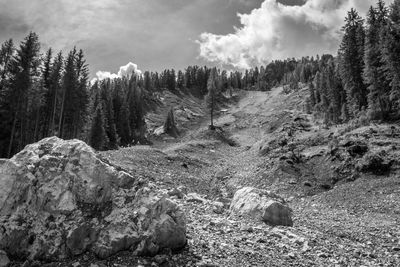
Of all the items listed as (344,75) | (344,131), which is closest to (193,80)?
(344,75)

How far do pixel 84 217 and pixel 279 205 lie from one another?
8.69 meters

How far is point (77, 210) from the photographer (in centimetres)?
913

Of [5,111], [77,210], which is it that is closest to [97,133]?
[5,111]

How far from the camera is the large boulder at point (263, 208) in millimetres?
13688

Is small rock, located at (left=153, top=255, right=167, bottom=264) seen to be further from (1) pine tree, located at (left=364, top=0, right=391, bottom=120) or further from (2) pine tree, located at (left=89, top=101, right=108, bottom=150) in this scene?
(2) pine tree, located at (left=89, top=101, right=108, bottom=150)

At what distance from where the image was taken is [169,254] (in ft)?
28.8

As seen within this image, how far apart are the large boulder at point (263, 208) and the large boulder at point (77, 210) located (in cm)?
567

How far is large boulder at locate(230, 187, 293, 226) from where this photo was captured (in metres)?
13.7

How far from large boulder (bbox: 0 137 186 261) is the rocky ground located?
0.41m

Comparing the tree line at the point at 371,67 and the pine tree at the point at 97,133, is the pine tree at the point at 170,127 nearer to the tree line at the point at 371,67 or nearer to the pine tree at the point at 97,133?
the pine tree at the point at 97,133

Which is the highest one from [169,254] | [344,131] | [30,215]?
[344,131]

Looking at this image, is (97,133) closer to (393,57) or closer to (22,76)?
(22,76)

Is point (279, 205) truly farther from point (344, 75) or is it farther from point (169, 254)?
point (344, 75)

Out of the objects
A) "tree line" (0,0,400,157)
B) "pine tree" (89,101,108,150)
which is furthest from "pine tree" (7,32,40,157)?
"pine tree" (89,101,108,150)
